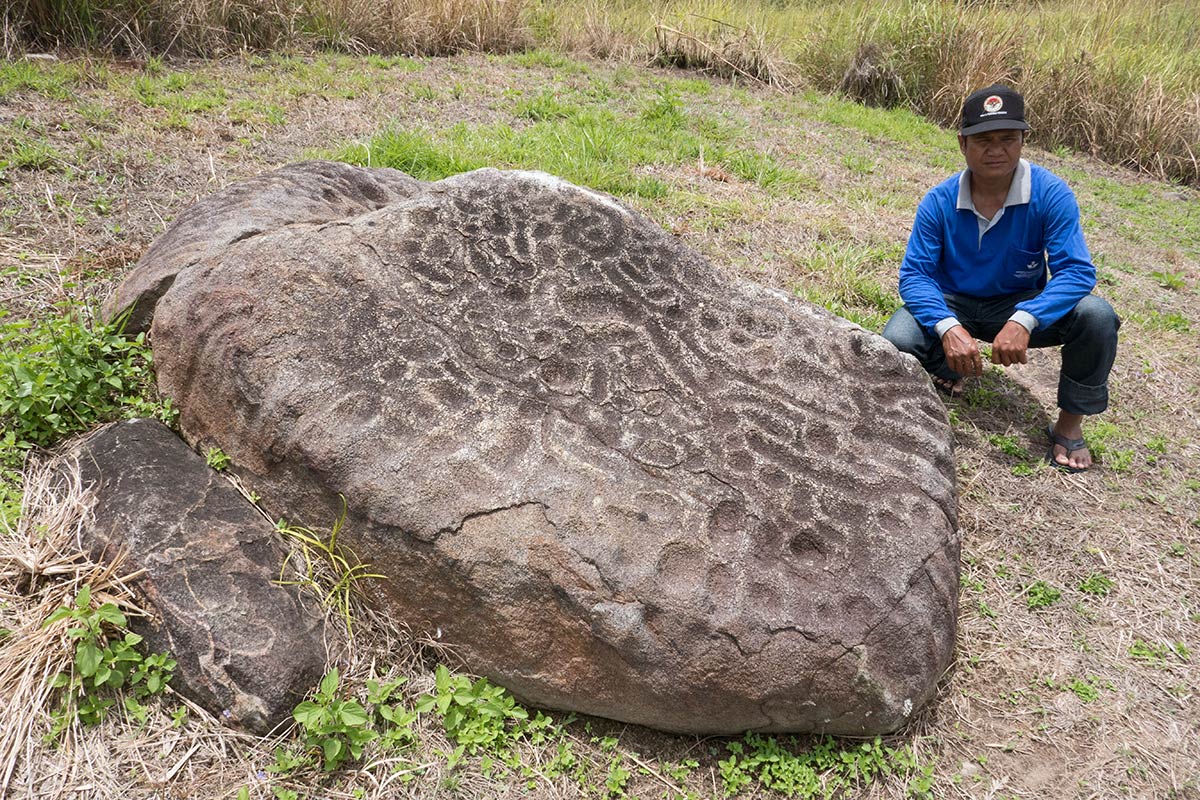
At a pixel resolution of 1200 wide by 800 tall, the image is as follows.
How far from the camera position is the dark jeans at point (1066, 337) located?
3086mm

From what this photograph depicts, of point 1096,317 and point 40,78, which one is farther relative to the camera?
point 40,78

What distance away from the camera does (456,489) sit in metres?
2.15

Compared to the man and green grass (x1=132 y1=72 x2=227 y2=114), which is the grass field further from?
the man

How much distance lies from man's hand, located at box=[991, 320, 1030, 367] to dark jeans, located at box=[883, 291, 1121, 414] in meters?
0.16

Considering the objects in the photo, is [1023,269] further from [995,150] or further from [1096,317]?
[995,150]

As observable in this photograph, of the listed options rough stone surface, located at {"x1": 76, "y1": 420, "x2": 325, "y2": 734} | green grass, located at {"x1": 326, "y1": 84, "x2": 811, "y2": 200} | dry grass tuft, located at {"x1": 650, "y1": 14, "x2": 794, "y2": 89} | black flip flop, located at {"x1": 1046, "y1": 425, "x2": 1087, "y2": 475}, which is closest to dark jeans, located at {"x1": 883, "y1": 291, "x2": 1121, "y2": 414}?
black flip flop, located at {"x1": 1046, "y1": 425, "x2": 1087, "y2": 475}

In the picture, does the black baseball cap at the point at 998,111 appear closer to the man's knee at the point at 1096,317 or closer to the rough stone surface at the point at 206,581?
the man's knee at the point at 1096,317

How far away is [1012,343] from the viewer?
2982mm

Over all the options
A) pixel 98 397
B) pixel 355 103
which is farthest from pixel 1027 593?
pixel 355 103

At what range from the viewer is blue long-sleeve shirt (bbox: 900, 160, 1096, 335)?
3084 millimetres

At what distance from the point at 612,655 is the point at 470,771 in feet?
1.50

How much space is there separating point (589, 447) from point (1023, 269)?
2075 mm

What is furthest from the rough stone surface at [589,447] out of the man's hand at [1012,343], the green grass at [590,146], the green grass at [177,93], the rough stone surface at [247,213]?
the green grass at [177,93]

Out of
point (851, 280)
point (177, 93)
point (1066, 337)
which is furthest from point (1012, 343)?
point (177, 93)
